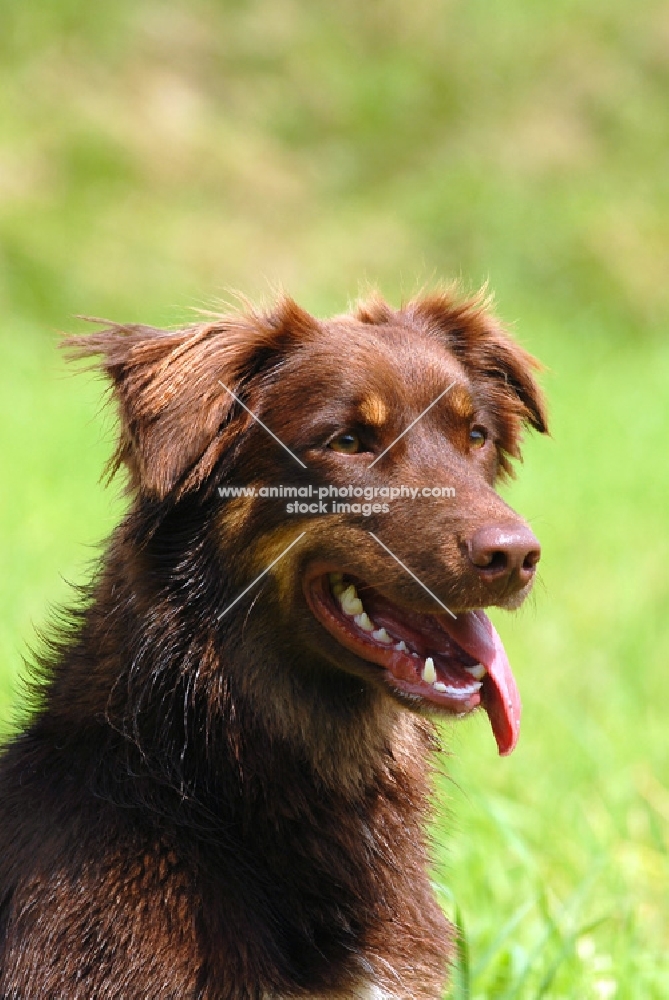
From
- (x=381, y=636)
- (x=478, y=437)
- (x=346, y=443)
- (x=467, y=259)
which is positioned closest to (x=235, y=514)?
(x=346, y=443)

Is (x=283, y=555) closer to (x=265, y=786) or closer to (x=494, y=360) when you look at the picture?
(x=265, y=786)

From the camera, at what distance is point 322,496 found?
10.5 feet

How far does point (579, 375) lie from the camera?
583 inches

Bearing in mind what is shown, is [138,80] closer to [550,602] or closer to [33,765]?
[550,602]

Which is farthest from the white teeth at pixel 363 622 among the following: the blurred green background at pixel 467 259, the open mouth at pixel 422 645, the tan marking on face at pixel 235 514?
the blurred green background at pixel 467 259

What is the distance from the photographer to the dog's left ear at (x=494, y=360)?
3748mm

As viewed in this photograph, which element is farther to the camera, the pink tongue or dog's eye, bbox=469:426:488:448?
dog's eye, bbox=469:426:488:448

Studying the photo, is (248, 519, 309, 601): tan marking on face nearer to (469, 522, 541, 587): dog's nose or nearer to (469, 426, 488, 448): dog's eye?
(469, 522, 541, 587): dog's nose

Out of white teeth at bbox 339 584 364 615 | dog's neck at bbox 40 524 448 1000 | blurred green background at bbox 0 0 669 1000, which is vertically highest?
white teeth at bbox 339 584 364 615

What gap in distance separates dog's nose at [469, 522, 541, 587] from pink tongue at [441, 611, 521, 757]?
285 millimetres

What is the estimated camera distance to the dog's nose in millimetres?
2898

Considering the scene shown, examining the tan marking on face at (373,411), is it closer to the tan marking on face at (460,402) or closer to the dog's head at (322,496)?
the dog's head at (322,496)

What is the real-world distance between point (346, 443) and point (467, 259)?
14.7 meters

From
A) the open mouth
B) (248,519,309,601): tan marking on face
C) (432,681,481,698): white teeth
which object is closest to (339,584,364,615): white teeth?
the open mouth
